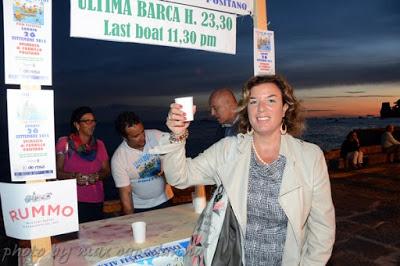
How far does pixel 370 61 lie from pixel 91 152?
22985 millimetres

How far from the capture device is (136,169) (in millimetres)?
3639

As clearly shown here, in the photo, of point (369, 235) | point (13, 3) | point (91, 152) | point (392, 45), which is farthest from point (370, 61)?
point (13, 3)

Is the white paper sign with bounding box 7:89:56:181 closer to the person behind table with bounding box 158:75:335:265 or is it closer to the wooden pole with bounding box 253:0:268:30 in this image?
the person behind table with bounding box 158:75:335:265

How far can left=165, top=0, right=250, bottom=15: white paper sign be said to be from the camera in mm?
2658

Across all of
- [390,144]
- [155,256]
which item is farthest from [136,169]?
[390,144]

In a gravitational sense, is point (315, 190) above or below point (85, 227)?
above

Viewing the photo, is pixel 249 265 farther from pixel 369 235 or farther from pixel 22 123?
pixel 369 235

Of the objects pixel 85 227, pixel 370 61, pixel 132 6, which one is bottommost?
pixel 85 227

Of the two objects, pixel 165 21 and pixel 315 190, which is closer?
pixel 315 190

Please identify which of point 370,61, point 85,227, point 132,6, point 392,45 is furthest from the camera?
point 370,61

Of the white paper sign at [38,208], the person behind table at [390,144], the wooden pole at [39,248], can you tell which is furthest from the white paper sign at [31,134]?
the person behind table at [390,144]

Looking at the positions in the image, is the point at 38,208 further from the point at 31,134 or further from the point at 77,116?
the point at 77,116

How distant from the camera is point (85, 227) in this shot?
2820mm

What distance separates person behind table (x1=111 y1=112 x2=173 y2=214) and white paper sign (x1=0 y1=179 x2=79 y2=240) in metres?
1.51
